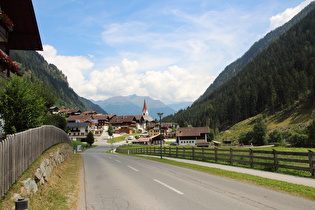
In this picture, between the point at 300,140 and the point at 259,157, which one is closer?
the point at 259,157

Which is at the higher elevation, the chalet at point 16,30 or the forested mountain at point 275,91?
the forested mountain at point 275,91

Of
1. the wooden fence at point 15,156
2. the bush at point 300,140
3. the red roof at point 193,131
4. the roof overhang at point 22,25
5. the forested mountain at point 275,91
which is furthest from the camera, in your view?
the forested mountain at point 275,91

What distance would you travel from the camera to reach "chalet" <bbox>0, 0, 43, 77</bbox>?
1280 cm

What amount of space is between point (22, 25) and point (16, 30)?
0.97m

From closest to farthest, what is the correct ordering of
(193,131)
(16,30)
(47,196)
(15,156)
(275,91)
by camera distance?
1. (15,156)
2. (47,196)
3. (16,30)
4. (193,131)
5. (275,91)

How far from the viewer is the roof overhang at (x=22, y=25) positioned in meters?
14.0

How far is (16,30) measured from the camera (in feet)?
54.3

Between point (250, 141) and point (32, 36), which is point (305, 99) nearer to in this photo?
point (250, 141)

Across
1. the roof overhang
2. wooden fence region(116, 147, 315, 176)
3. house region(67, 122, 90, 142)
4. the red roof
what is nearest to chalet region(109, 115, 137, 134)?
house region(67, 122, 90, 142)

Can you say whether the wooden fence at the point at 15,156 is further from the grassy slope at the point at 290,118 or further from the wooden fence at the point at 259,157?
the grassy slope at the point at 290,118

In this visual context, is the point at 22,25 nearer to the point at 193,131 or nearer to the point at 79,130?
the point at 193,131

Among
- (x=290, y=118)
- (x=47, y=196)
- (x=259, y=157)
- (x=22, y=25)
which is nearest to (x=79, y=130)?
(x=22, y=25)

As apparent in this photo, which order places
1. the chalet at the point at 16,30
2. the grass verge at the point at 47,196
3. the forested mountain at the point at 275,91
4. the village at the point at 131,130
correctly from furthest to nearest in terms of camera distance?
the forested mountain at the point at 275,91 < the village at the point at 131,130 < the chalet at the point at 16,30 < the grass verge at the point at 47,196

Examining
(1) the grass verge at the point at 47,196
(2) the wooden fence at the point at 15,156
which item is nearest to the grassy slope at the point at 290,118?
(1) the grass verge at the point at 47,196
